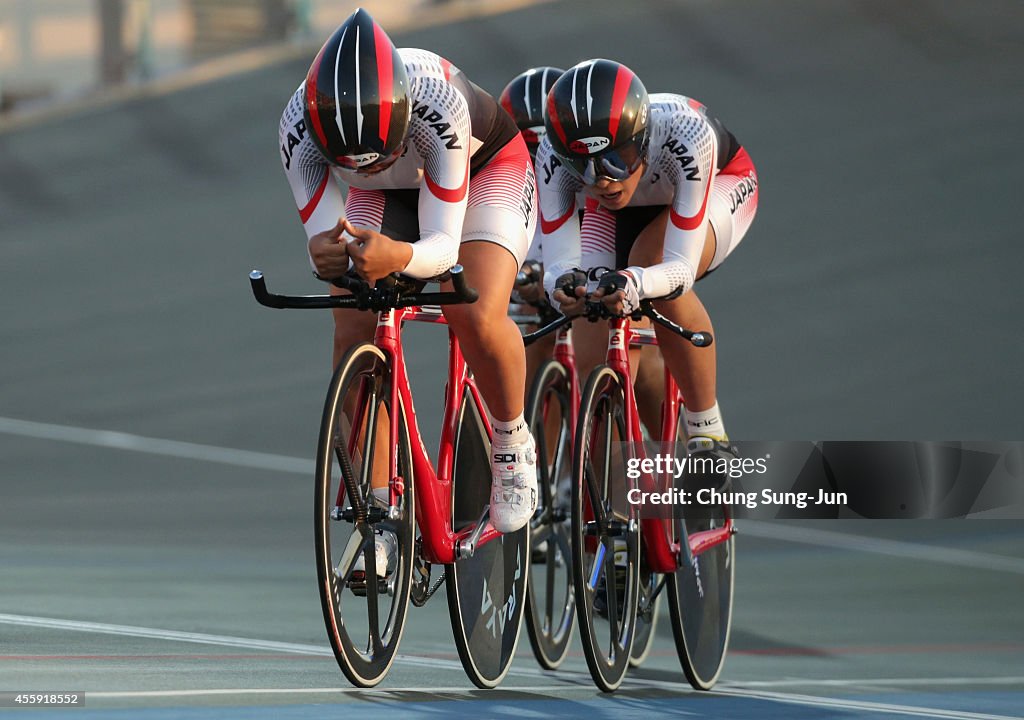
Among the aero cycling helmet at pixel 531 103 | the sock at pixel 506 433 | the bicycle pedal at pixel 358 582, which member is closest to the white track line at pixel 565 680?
the bicycle pedal at pixel 358 582

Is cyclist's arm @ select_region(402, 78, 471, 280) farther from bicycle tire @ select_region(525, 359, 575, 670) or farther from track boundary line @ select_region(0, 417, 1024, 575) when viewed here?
track boundary line @ select_region(0, 417, 1024, 575)

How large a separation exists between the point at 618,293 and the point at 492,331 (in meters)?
0.48

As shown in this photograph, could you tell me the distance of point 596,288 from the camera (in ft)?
14.2

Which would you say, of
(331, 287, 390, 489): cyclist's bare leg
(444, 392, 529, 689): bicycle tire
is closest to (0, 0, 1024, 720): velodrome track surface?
(444, 392, 529, 689): bicycle tire

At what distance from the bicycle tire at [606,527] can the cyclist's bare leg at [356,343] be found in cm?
64

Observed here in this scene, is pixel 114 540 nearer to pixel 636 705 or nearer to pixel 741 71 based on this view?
pixel 636 705

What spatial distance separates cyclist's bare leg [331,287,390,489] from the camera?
3658 mm

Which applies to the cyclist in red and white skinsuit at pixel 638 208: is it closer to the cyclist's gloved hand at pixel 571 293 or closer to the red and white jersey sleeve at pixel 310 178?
the cyclist's gloved hand at pixel 571 293

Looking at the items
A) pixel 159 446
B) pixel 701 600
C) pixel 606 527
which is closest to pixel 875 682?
pixel 701 600

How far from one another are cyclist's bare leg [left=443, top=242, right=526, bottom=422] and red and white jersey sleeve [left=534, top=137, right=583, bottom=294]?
0.65m

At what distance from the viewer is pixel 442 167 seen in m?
3.70

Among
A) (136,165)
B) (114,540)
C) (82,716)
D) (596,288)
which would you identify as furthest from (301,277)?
(82,716)

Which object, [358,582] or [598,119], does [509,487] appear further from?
[598,119]

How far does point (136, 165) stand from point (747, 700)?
11.4 metres
